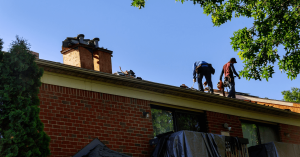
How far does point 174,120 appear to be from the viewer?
11133 mm

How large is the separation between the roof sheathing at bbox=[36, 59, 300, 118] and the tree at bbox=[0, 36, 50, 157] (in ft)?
4.34

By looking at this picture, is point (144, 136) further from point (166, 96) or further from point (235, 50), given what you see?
point (235, 50)

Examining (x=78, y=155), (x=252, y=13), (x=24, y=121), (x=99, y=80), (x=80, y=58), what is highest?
(x=252, y=13)

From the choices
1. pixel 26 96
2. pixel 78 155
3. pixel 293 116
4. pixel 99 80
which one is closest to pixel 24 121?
pixel 26 96

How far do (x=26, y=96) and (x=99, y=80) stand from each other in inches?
114

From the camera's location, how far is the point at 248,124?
1344 cm

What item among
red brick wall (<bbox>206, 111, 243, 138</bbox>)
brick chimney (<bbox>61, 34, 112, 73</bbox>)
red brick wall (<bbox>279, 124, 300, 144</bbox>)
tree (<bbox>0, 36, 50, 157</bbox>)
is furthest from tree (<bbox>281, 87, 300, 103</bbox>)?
tree (<bbox>0, 36, 50, 157</bbox>)

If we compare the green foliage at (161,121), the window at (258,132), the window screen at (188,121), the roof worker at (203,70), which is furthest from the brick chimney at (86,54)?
the window at (258,132)

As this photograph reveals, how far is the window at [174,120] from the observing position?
10750 mm

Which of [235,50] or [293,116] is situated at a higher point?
[235,50]

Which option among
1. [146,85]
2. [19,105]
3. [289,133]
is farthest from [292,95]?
[19,105]

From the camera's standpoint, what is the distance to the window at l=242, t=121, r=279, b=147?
13.2 m

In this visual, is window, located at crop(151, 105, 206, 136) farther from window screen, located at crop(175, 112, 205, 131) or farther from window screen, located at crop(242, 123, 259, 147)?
window screen, located at crop(242, 123, 259, 147)

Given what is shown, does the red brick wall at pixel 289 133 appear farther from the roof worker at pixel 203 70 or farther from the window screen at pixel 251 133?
the roof worker at pixel 203 70
